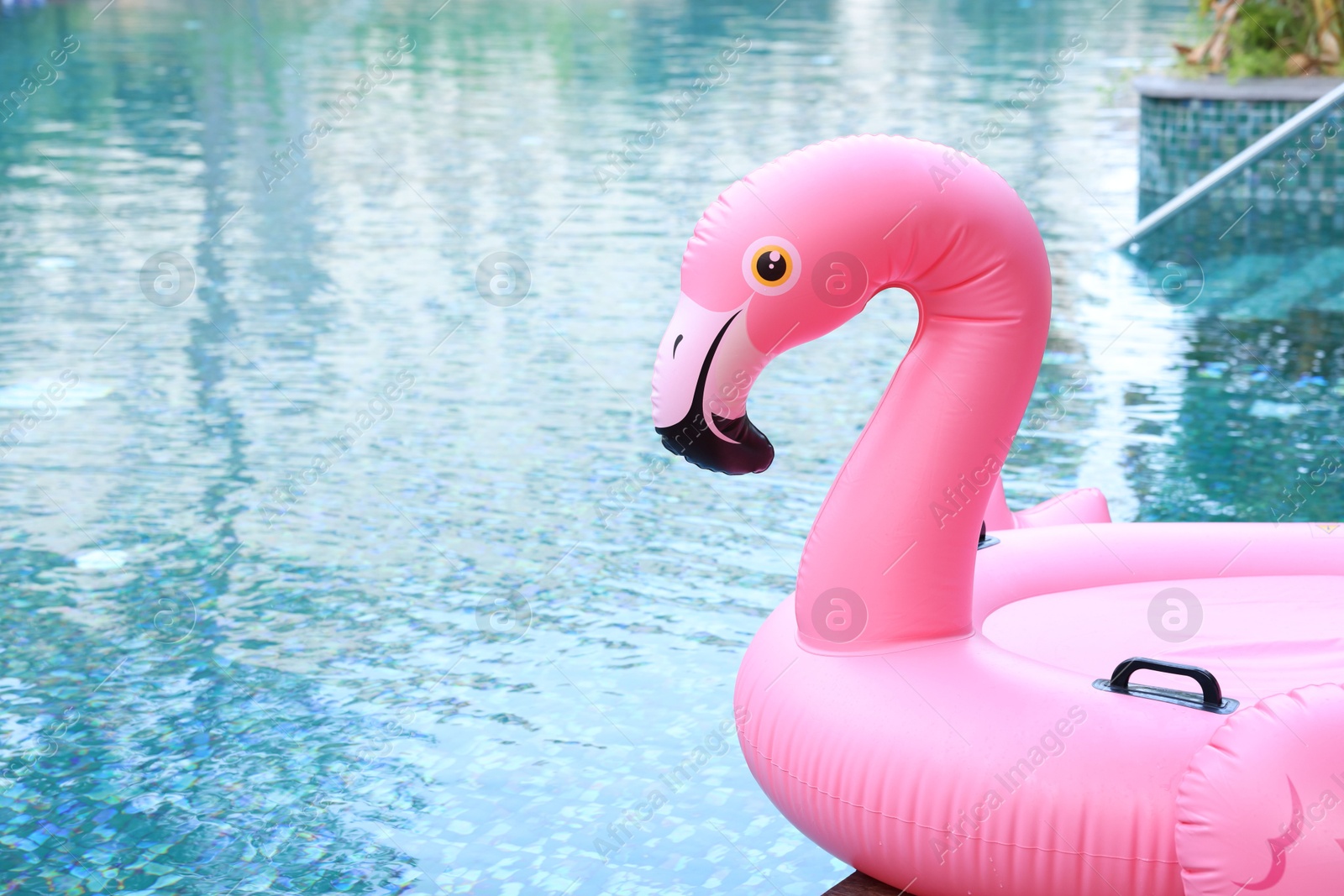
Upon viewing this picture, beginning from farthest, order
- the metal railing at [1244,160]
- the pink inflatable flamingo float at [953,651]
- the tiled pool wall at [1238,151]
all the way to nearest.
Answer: the tiled pool wall at [1238,151] < the metal railing at [1244,160] < the pink inflatable flamingo float at [953,651]

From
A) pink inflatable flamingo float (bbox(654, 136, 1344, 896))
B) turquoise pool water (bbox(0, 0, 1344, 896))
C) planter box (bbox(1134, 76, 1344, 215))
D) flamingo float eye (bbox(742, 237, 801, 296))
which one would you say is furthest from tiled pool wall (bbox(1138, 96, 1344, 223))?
flamingo float eye (bbox(742, 237, 801, 296))

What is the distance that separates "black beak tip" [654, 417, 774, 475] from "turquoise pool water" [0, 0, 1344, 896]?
2.35 feet

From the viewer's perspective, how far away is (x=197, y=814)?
2438 mm

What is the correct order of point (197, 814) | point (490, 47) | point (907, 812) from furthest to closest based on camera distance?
point (490, 47), point (197, 814), point (907, 812)

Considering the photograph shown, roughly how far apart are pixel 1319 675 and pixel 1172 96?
18.4ft

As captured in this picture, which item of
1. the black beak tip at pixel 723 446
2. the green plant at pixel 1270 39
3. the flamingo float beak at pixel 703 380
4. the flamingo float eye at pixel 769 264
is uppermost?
the green plant at pixel 1270 39

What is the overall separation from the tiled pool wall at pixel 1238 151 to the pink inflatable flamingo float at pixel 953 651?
4.93 metres

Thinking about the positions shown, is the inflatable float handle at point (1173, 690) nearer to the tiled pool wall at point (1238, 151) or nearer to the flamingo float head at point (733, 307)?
the flamingo float head at point (733, 307)

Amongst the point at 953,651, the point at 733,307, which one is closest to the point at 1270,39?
Answer: the point at 953,651

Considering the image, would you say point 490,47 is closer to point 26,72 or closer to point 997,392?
point 26,72

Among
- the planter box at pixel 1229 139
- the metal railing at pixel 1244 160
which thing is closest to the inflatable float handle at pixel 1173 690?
the metal railing at pixel 1244 160

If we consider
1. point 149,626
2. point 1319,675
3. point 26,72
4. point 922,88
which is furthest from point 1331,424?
point 26,72

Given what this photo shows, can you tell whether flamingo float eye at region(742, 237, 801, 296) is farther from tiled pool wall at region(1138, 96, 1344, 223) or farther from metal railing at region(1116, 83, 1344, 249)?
tiled pool wall at region(1138, 96, 1344, 223)

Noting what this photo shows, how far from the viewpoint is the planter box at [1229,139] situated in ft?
21.9
